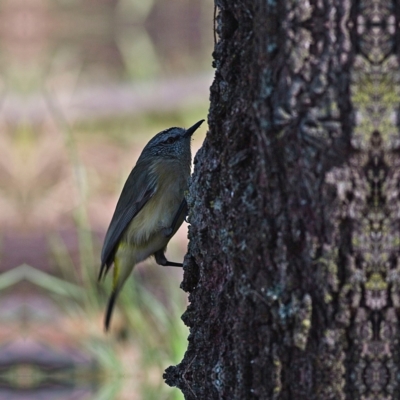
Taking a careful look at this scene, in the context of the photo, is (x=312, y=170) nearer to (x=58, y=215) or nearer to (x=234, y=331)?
(x=234, y=331)

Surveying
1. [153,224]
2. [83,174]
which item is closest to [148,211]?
[153,224]

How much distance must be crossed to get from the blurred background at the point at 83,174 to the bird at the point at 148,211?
386 millimetres

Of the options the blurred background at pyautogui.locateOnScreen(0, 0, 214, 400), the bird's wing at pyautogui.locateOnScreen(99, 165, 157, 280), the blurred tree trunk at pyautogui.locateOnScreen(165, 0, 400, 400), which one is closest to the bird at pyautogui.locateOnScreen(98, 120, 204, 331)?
the bird's wing at pyautogui.locateOnScreen(99, 165, 157, 280)

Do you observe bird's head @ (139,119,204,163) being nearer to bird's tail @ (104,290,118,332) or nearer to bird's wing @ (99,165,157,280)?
bird's wing @ (99,165,157,280)

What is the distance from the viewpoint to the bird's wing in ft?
20.7

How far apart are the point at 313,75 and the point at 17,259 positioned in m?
5.19

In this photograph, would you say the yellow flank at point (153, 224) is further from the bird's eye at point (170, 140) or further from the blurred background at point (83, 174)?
the blurred background at point (83, 174)

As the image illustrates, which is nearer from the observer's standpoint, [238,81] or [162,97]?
[238,81]

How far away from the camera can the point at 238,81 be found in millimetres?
4055

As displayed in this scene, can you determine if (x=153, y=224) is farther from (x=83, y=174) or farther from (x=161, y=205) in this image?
(x=83, y=174)

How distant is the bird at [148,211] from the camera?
625 centimetres

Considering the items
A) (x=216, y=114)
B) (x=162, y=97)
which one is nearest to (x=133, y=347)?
(x=216, y=114)

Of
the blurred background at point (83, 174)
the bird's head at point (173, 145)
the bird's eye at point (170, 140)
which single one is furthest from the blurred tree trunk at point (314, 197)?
the bird's eye at point (170, 140)

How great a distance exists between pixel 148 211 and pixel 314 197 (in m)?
2.80
